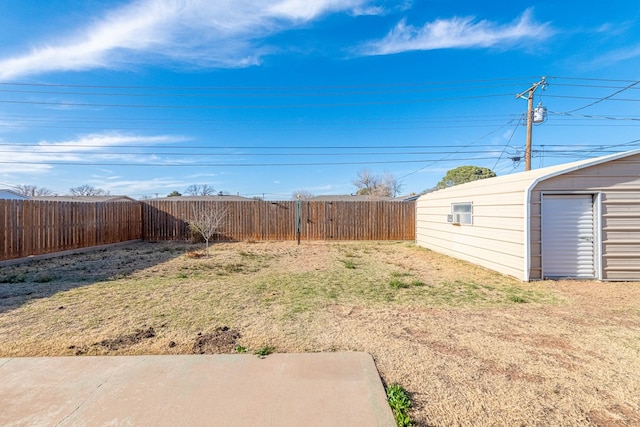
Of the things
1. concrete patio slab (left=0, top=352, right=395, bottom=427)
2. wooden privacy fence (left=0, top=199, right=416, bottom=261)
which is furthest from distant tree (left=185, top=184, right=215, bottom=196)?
concrete patio slab (left=0, top=352, right=395, bottom=427)

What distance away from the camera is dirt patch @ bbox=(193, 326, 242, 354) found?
2801 millimetres

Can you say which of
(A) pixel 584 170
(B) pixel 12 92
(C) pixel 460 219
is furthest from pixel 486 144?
(B) pixel 12 92

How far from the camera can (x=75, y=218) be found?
986 centimetres

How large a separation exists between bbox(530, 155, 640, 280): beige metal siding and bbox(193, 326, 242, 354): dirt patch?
5979mm

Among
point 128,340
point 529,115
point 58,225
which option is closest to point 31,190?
point 58,225

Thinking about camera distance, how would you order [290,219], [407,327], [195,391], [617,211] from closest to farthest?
[195,391]
[407,327]
[617,211]
[290,219]

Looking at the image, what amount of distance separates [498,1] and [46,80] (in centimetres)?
2065

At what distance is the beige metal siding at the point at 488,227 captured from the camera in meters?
6.18

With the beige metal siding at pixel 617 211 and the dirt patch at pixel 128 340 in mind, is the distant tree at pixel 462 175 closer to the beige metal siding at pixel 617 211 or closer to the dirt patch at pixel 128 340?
the beige metal siding at pixel 617 211

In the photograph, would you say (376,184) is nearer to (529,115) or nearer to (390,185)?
(390,185)

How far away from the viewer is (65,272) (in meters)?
6.59

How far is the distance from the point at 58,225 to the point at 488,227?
41.2ft

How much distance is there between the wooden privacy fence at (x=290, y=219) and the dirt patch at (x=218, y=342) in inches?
407

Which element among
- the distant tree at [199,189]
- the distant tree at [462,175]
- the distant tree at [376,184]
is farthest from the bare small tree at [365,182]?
the distant tree at [199,189]
